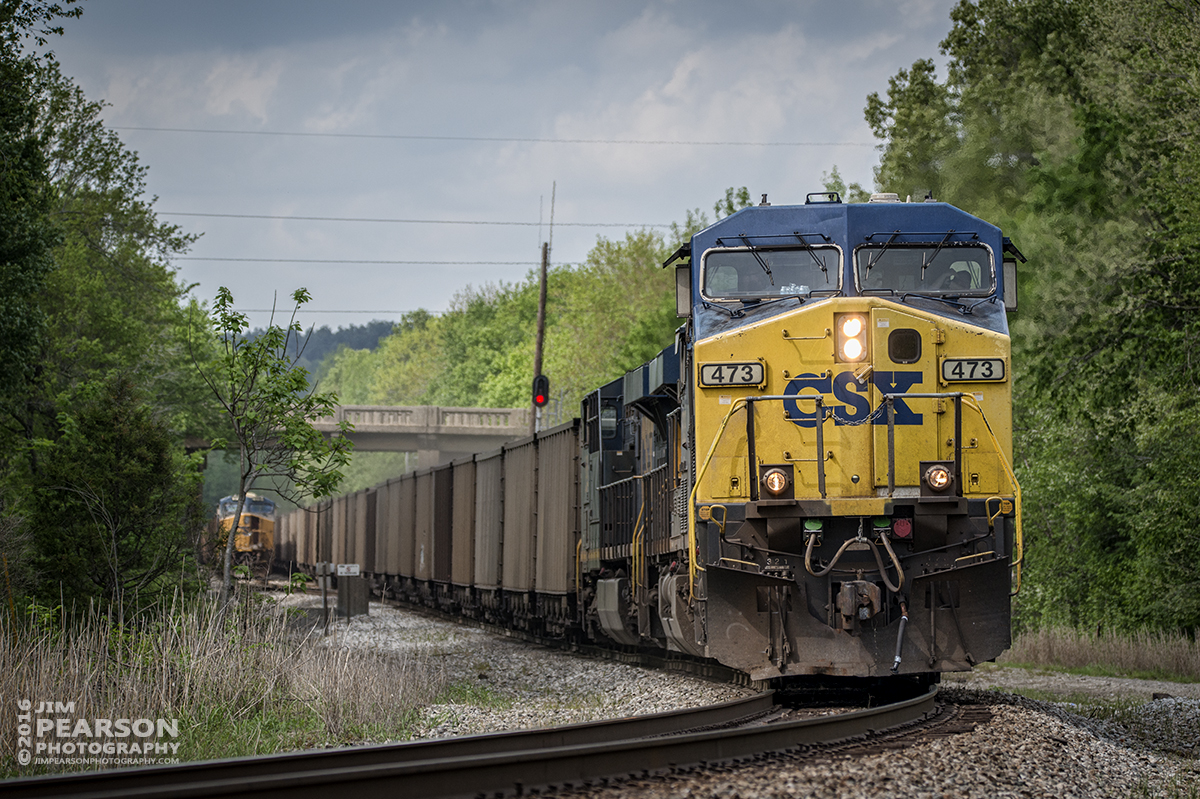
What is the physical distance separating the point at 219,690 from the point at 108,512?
5798 mm

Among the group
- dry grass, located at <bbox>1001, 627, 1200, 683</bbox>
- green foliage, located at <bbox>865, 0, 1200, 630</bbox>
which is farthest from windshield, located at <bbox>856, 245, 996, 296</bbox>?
dry grass, located at <bbox>1001, 627, 1200, 683</bbox>

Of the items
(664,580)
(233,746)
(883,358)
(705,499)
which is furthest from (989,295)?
(233,746)

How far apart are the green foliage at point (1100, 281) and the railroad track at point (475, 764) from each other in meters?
10.7

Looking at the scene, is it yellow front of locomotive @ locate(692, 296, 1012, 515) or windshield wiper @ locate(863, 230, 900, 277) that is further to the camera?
windshield wiper @ locate(863, 230, 900, 277)

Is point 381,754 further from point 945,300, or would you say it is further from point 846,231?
point 945,300

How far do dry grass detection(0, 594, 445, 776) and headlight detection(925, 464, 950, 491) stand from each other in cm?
480

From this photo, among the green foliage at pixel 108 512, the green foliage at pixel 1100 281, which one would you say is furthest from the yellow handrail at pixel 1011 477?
the green foliage at pixel 108 512

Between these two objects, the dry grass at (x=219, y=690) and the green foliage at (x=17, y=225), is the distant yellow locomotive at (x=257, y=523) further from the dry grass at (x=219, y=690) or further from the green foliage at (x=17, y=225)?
the dry grass at (x=219, y=690)

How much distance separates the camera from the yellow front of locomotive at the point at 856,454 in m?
9.19

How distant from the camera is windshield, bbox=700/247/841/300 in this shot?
998 centimetres

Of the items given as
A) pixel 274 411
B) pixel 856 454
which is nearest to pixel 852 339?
pixel 856 454

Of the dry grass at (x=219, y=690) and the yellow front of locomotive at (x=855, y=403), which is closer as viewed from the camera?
the dry grass at (x=219, y=690)

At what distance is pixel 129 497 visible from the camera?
15242mm

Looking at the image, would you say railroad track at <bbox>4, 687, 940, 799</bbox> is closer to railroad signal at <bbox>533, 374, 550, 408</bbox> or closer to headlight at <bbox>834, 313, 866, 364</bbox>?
headlight at <bbox>834, 313, 866, 364</bbox>
